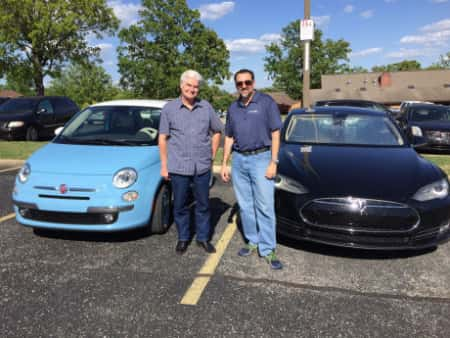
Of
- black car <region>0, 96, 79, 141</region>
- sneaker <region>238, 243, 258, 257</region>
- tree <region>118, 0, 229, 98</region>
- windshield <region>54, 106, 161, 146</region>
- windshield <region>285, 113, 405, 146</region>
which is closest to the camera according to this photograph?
sneaker <region>238, 243, 258, 257</region>

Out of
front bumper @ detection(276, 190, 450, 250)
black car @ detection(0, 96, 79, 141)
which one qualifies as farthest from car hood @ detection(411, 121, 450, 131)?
black car @ detection(0, 96, 79, 141)

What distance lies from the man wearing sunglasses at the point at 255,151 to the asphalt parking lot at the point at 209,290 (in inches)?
17.0

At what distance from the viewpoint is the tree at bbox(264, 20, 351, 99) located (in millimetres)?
59844

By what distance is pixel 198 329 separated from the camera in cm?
257

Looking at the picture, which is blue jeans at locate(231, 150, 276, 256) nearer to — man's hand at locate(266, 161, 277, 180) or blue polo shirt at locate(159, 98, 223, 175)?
man's hand at locate(266, 161, 277, 180)

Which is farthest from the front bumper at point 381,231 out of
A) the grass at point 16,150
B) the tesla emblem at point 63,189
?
the grass at point 16,150

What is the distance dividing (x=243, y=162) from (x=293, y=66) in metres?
59.6

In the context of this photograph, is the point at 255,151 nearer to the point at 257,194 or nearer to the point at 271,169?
the point at 271,169

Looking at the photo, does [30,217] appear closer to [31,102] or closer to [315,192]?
[315,192]

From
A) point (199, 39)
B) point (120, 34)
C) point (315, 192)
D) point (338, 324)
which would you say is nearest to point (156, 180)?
point (315, 192)

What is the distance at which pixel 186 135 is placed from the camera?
11.7 feet

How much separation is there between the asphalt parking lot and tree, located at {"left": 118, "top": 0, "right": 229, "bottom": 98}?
38.5 metres

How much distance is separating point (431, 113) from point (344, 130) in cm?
895

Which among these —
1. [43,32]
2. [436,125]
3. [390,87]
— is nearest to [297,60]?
[390,87]
